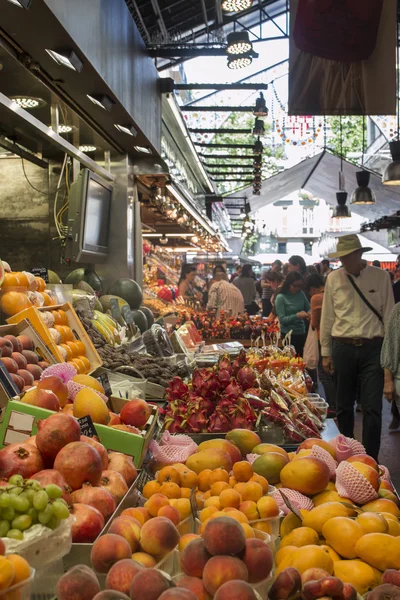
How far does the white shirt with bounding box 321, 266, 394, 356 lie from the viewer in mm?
5258

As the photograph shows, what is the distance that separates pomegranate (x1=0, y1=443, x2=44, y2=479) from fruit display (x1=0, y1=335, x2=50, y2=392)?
0.96 m

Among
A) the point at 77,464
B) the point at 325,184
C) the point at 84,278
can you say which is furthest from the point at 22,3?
the point at 325,184

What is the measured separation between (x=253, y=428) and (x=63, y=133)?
527 cm

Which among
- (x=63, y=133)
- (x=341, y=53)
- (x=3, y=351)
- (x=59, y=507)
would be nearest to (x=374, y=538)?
(x=59, y=507)

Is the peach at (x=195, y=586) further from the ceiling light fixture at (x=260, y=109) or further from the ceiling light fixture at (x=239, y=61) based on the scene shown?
the ceiling light fixture at (x=260, y=109)

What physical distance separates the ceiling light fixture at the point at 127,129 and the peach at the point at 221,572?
20.9 feet

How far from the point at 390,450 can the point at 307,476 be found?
441 centimetres

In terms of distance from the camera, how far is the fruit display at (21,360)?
272 cm

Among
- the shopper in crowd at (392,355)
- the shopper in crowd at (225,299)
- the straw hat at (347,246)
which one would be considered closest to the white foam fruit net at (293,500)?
the shopper in crowd at (392,355)

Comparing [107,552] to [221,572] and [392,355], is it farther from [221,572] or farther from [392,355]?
[392,355]

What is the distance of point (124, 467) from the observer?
6.30 ft

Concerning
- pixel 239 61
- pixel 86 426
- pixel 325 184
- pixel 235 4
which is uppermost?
pixel 235 4

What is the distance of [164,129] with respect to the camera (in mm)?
10414

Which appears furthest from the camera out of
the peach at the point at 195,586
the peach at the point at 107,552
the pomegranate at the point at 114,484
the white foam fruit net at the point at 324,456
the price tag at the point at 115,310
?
the price tag at the point at 115,310
